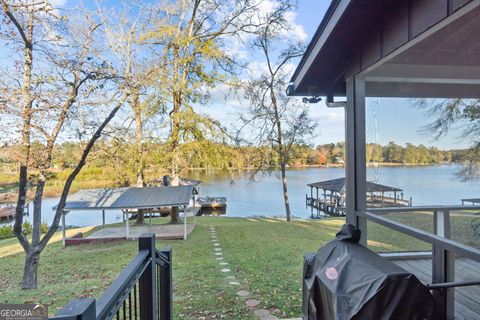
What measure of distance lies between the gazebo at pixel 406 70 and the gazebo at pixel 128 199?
7793 mm

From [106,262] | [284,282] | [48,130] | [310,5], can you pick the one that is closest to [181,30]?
[310,5]

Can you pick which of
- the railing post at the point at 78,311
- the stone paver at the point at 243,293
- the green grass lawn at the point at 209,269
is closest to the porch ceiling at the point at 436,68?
the green grass lawn at the point at 209,269

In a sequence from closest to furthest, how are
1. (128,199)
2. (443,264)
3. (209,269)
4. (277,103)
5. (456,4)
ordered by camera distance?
(456,4)
(443,264)
(209,269)
(128,199)
(277,103)

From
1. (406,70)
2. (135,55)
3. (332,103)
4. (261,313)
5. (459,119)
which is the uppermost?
(135,55)

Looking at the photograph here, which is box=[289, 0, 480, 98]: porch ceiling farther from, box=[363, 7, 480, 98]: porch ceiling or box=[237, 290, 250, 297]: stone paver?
box=[237, 290, 250, 297]: stone paver

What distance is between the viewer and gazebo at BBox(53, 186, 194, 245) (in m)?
10.2

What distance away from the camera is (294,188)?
26.2 meters

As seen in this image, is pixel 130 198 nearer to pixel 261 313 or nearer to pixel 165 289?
pixel 261 313

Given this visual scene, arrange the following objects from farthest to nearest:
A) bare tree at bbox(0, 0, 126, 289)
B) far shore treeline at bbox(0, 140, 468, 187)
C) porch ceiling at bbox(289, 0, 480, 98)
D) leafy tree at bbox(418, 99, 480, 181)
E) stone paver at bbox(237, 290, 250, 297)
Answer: bare tree at bbox(0, 0, 126, 289), stone paver at bbox(237, 290, 250, 297), far shore treeline at bbox(0, 140, 468, 187), leafy tree at bbox(418, 99, 480, 181), porch ceiling at bbox(289, 0, 480, 98)

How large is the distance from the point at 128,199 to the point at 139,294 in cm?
956

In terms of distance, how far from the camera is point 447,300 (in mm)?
2289

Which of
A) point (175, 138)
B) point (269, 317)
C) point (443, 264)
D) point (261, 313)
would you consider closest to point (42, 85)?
point (261, 313)

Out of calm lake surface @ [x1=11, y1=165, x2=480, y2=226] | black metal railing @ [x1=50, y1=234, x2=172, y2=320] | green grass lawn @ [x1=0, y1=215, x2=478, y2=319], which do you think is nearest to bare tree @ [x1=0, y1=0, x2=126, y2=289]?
green grass lawn @ [x1=0, y1=215, x2=478, y2=319]

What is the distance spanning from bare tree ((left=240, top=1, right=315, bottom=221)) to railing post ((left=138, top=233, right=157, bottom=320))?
1325 centimetres
